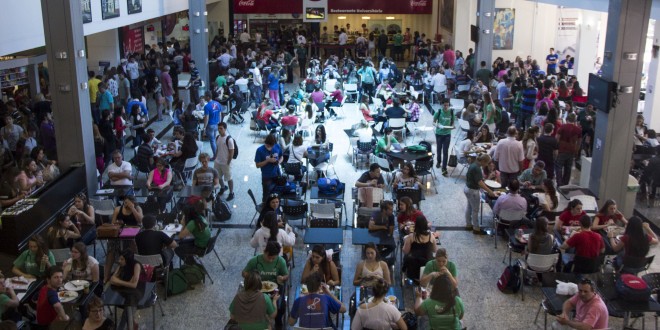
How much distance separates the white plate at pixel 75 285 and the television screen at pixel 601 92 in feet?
27.5

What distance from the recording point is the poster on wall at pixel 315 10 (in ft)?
101

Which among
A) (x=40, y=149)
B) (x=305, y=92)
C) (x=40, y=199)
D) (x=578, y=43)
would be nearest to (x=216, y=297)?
(x=40, y=199)

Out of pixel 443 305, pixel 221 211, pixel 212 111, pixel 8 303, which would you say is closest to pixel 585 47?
pixel 212 111

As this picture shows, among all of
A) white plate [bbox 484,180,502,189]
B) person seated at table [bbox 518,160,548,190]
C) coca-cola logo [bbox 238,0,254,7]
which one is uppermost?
coca-cola logo [bbox 238,0,254,7]

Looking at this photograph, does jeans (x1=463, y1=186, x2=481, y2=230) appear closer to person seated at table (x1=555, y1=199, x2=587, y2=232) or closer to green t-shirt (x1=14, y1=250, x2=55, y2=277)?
person seated at table (x1=555, y1=199, x2=587, y2=232)

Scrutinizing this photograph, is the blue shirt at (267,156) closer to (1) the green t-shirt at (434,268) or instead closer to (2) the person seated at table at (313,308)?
(1) the green t-shirt at (434,268)

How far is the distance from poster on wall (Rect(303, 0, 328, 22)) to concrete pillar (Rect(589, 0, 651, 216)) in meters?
19.7

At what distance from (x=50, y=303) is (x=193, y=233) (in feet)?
7.62

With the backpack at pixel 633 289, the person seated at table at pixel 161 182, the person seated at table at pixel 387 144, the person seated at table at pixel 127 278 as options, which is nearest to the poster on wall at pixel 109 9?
the person seated at table at pixel 161 182

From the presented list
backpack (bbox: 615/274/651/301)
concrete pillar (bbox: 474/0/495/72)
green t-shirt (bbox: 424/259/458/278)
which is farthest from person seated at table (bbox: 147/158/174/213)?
concrete pillar (bbox: 474/0/495/72)

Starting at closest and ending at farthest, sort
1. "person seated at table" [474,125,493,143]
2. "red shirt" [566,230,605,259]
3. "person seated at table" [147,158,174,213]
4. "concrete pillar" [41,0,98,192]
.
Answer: "red shirt" [566,230,605,259] → "person seated at table" [147,158,174,213] → "concrete pillar" [41,0,98,192] → "person seated at table" [474,125,493,143]

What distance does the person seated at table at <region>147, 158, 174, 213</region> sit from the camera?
37.7 feet

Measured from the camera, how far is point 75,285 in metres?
8.24

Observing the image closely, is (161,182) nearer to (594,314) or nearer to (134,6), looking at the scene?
(594,314)
